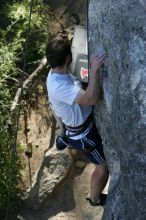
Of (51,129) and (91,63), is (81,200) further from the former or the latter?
(91,63)

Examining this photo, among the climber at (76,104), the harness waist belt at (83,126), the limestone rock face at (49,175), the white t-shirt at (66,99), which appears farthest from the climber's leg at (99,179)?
the limestone rock face at (49,175)

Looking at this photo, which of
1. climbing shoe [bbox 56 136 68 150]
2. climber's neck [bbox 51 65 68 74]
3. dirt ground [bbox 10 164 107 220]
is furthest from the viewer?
dirt ground [bbox 10 164 107 220]

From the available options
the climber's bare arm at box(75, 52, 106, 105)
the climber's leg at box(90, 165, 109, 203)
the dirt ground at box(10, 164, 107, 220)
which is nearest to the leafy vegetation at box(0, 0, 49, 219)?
the dirt ground at box(10, 164, 107, 220)

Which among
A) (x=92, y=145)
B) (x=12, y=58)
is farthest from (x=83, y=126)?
(x=12, y=58)

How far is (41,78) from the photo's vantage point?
888cm

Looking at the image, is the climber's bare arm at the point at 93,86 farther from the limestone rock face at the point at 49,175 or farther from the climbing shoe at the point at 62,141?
the limestone rock face at the point at 49,175

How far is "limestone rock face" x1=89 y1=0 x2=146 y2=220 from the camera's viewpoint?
145 inches

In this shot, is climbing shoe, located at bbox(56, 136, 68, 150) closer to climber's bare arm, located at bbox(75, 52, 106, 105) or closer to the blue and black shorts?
the blue and black shorts

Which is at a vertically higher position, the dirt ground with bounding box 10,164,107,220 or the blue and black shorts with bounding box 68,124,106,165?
the blue and black shorts with bounding box 68,124,106,165

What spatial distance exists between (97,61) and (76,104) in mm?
508

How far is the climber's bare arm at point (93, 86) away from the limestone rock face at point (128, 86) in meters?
0.07

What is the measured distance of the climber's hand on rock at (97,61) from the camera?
14.0ft

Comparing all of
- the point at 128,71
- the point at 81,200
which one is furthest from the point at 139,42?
the point at 81,200

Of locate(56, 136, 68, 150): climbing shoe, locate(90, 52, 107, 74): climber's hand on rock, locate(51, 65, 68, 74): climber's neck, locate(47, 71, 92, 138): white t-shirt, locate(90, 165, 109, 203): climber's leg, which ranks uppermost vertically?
locate(90, 52, 107, 74): climber's hand on rock
